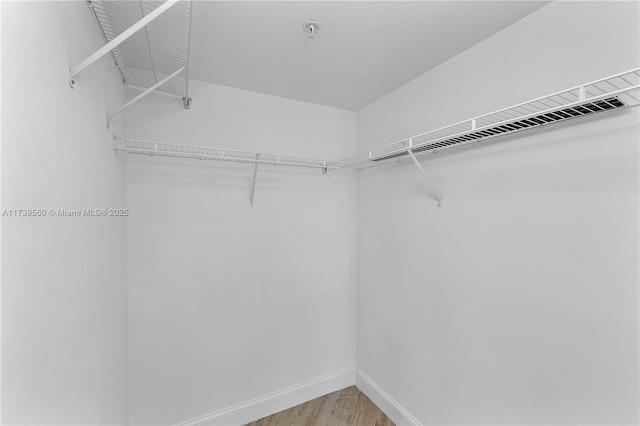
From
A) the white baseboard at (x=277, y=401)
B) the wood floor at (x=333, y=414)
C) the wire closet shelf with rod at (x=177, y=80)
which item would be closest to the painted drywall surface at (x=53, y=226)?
the wire closet shelf with rod at (x=177, y=80)

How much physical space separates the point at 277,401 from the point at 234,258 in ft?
3.92

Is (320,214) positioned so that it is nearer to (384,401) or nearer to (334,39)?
(334,39)

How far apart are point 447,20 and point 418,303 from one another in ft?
5.56

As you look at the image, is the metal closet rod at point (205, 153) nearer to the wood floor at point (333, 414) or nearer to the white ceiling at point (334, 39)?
the white ceiling at point (334, 39)

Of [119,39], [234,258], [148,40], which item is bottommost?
[234,258]

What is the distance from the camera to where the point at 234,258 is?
200 cm

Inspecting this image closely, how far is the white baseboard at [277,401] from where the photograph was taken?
6.33 ft

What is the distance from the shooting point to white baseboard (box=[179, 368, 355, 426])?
193 cm

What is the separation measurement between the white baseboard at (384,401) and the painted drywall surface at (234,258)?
0.68ft

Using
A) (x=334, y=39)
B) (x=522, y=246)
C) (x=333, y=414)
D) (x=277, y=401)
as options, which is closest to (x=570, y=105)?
(x=522, y=246)

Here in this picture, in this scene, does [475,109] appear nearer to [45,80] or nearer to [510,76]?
[510,76]

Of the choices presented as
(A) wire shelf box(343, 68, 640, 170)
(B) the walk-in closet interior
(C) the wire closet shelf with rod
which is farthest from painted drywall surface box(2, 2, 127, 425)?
(A) wire shelf box(343, 68, 640, 170)

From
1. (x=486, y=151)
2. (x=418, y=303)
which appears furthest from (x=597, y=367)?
(x=486, y=151)

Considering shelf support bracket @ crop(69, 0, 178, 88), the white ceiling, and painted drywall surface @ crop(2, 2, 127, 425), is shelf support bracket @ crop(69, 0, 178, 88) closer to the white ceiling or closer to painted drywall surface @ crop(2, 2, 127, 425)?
painted drywall surface @ crop(2, 2, 127, 425)
